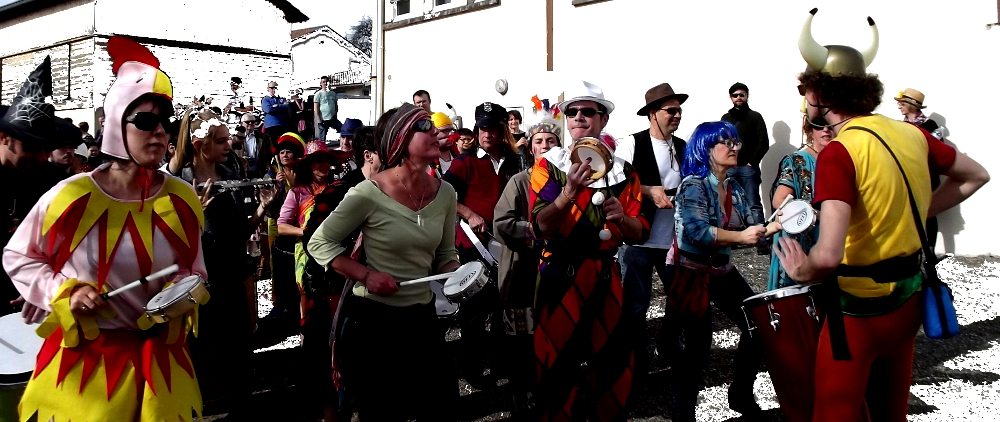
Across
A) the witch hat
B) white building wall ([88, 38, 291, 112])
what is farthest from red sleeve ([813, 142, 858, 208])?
white building wall ([88, 38, 291, 112])

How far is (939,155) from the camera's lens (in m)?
3.17

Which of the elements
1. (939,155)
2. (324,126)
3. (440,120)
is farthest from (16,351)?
(324,126)

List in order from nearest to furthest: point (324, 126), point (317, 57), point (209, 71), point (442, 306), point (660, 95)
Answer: point (442, 306)
point (660, 95)
point (324, 126)
point (209, 71)
point (317, 57)

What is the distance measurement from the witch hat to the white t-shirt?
10.7ft

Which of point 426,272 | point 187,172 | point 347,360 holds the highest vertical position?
point 187,172

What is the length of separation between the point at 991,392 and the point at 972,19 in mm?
6141

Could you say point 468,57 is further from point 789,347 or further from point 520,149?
point 789,347

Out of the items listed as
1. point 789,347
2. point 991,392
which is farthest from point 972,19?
point 789,347

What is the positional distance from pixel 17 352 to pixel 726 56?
410 inches

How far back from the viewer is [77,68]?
91.0ft

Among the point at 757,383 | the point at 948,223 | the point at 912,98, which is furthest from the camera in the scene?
the point at 948,223

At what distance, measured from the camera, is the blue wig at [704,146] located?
4.55 metres

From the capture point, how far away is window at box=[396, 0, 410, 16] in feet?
59.0

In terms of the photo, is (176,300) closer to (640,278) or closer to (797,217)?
(797,217)
